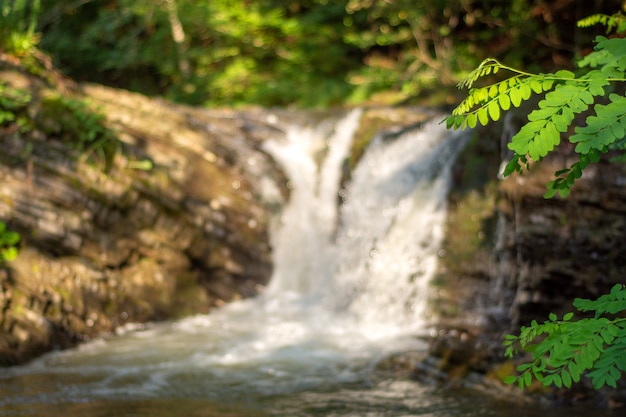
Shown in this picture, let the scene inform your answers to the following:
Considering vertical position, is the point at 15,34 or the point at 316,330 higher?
the point at 15,34

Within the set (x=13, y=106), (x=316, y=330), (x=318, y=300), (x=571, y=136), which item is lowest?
(x=316, y=330)

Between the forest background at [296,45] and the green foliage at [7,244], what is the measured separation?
739 centimetres

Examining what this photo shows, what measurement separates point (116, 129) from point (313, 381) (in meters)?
3.97

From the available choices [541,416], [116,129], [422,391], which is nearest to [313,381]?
[422,391]

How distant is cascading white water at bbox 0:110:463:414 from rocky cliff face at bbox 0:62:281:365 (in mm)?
289

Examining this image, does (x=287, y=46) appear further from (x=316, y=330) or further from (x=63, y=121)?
(x=316, y=330)

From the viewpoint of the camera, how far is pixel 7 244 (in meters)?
6.43

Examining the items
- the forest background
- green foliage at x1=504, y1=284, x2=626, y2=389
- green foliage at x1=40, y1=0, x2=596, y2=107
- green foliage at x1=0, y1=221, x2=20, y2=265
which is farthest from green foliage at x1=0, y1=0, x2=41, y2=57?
green foliage at x1=504, y1=284, x2=626, y2=389

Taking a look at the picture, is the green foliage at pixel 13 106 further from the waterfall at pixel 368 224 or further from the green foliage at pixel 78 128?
the waterfall at pixel 368 224

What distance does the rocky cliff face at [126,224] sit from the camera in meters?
6.57

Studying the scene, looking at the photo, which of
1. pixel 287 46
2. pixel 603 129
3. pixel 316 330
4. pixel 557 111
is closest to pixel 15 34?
pixel 316 330

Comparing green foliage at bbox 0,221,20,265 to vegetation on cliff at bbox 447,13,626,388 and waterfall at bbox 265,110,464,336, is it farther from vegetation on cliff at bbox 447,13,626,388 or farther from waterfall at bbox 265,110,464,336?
vegetation on cliff at bbox 447,13,626,388

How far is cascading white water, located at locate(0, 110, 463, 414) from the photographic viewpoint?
554 centimetres

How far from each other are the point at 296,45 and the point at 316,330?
32.0 ft
